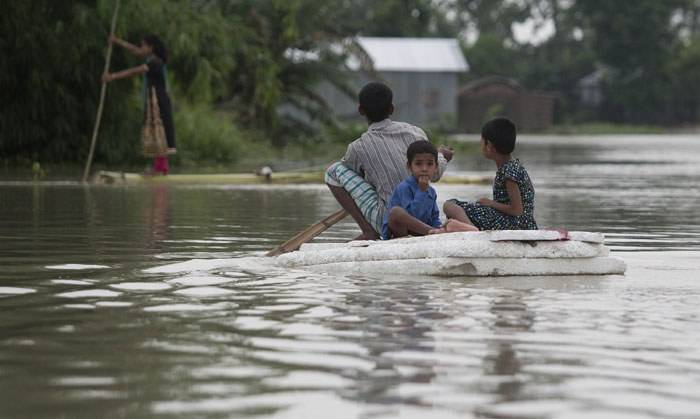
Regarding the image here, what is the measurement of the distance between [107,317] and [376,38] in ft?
216

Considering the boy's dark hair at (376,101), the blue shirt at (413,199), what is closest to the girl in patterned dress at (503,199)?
the blue shirt at (413,199)

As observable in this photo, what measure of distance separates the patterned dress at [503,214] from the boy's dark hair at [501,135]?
11 cm

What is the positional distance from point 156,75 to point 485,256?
11.8 meters

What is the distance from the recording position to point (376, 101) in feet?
33.0

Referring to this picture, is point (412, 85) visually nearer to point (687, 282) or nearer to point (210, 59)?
point (210, 59)

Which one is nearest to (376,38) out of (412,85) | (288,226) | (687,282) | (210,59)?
(412,85)

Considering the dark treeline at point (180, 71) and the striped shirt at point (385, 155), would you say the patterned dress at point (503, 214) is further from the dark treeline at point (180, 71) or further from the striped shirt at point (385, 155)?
the dark treeline at point (180, 71)

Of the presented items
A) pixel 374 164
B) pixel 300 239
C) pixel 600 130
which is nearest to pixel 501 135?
pixel 374 164

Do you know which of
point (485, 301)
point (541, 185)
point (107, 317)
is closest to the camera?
point (107, 317)

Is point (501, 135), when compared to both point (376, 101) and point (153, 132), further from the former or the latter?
point (153, 132)

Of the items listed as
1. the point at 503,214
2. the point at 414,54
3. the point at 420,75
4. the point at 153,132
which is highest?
the point at 414,54

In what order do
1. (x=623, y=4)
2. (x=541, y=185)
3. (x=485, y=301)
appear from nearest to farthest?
(x=485, y=301) → (x=541, y=185) → (x=623, y=4)

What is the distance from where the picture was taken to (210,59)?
2461cm

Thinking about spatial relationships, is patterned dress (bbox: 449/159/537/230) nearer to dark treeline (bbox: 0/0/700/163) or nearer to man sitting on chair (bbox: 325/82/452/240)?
man sitting on chair (bbox: 325/82/452/240)
